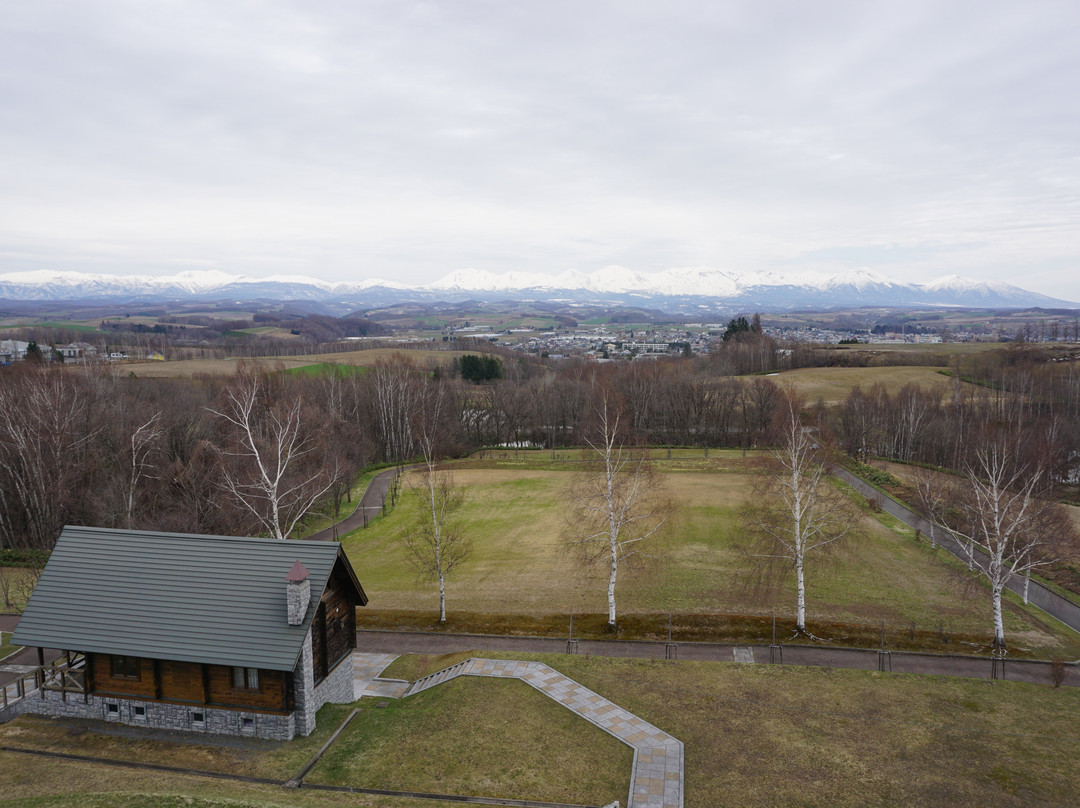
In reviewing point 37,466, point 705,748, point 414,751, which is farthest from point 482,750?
point 37,466

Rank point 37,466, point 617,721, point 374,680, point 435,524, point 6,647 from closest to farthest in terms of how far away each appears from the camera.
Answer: point 617,721
point 374,680
point 6,647
point 435,524
point 37,466

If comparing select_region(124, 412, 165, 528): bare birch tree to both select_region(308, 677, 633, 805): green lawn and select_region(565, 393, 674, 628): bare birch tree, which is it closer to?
select_region(565, 393, 674, 628): bare birch tree

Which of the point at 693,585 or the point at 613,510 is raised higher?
the point at 613,510

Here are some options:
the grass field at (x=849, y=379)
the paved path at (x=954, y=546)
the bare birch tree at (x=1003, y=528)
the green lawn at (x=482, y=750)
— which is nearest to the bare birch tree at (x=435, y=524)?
the green lawn at (x=482, y=750)

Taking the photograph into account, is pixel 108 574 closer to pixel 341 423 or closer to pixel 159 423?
pixel 159 423

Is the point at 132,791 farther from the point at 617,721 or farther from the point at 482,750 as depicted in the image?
the point at 617,721

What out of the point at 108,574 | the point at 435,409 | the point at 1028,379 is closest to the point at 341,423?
the point at 435,409

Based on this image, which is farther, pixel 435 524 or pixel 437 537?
pixel 437 537
